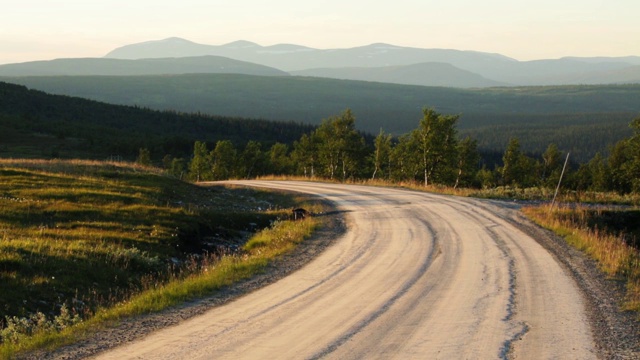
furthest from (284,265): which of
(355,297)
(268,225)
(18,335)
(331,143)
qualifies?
(331,143)

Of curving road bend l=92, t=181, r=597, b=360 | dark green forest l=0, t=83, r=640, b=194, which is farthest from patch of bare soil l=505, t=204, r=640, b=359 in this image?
dark green forest l=0, t=83, r=640, b=194

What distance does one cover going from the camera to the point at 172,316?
37.8ft

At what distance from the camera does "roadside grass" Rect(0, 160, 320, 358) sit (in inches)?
492

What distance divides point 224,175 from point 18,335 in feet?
278

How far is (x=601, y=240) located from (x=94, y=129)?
117283 mm

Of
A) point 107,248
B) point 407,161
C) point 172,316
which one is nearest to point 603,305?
point 172,316

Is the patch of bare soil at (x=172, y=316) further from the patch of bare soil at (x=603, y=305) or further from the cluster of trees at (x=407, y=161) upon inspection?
the cluster of trees at (x=407, y=161)

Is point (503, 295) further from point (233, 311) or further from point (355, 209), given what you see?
point (355, 209)

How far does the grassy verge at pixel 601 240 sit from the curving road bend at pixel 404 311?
1193 millimetres

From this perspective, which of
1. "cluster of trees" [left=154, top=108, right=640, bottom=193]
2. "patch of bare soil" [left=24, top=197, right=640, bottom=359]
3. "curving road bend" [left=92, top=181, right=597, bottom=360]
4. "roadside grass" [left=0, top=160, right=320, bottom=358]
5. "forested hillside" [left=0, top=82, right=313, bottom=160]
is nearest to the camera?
"curving road bend" [left=92, top=181, right=597, bottom=360]

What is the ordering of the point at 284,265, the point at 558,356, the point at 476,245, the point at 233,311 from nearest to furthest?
the point at 558,356 → the point at 233,311 → the point at 284,265 → the point at 476,245

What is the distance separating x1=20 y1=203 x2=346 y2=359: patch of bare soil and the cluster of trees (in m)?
38.8

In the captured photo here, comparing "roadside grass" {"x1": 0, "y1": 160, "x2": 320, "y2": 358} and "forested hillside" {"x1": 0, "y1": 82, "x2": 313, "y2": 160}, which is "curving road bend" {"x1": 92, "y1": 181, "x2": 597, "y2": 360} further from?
"forested hillside" {"x1": 0, "y1": 82, "x2": 313, "y2": 160}

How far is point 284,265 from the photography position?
16438 millimetres
